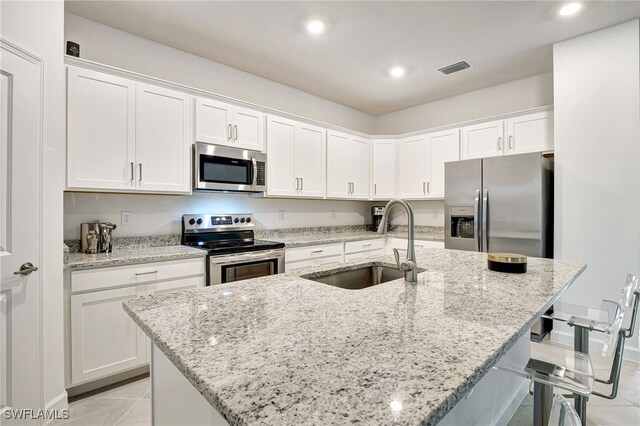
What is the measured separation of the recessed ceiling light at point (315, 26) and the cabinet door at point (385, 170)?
2.05m

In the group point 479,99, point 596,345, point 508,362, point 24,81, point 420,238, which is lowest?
point 596,345

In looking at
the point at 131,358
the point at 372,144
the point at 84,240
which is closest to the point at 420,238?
the point at 372,144

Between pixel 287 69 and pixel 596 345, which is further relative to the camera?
pixel 287 69

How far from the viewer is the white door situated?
161 cm

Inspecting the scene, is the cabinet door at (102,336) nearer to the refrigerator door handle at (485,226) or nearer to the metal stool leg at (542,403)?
the metal stool leg at (542,403)

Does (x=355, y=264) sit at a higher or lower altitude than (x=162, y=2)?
lower

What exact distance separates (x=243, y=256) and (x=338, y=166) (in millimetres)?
1879

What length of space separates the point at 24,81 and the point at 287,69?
92.0 inches

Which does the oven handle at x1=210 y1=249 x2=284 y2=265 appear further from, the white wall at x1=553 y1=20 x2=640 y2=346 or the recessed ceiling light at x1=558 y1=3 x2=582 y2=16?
the recessed ceiling light at x1=558 y1=3 x2=582 y2=16

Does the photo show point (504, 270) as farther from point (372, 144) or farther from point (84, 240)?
point (372, 144)

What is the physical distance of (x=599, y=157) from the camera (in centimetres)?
270

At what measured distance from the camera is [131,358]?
226 cm

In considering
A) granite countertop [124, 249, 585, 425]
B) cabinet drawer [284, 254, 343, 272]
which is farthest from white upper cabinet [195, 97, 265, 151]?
granite countertop [124, 249, 585, 425]

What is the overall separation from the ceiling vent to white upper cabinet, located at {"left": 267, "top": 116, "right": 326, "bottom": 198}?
1.51 meters
